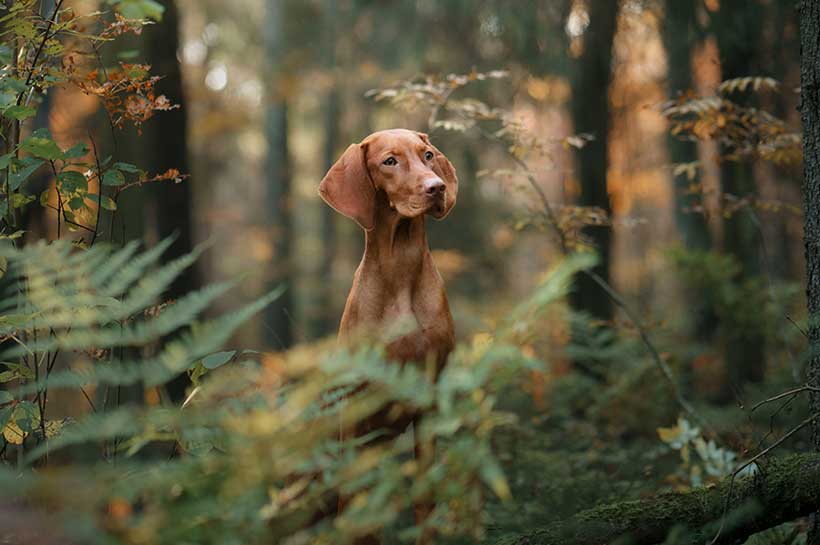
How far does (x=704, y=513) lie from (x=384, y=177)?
186cm

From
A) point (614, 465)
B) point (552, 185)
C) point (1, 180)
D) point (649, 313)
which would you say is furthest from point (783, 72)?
point (552, 185)

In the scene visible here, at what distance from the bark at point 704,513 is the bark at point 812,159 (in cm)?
40

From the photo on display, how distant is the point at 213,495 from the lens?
161 cm

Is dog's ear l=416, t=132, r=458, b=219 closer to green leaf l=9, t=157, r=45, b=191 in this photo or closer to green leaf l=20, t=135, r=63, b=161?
green leaf l=20, t=135, r=63, b=161

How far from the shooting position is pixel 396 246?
3225mm

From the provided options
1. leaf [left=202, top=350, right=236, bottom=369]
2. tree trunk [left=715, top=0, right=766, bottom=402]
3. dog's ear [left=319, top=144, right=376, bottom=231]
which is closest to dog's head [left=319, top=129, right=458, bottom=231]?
dog's ear [left=319, top=144, right=376, bottom=231]

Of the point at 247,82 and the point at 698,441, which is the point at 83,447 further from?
the point at 247,82

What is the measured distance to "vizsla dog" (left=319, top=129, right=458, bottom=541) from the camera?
122 inches

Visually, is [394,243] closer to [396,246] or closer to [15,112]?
[396,246]

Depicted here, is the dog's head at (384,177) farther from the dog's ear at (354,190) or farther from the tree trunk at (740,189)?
the tree trunk at (740,189)

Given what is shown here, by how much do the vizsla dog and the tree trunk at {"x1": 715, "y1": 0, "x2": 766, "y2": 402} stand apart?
15.1ft

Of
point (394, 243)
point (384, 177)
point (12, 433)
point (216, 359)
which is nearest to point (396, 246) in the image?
point (394, 243)

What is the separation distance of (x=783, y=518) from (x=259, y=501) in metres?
2.19

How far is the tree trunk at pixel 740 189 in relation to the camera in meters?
7.86
